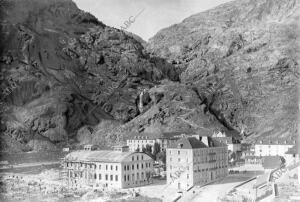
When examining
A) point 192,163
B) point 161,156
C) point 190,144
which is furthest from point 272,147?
point 192,163

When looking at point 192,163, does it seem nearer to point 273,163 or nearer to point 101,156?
point 273,163

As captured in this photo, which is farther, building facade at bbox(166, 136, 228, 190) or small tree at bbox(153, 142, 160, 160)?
small tree at bbox(153, 142, 160, 160)

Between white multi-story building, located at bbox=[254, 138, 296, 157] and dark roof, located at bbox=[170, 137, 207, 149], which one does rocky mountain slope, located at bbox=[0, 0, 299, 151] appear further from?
dark roof, located at bbox=[170, 137, 207, 149]

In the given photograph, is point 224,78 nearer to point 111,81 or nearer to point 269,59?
point 269,59

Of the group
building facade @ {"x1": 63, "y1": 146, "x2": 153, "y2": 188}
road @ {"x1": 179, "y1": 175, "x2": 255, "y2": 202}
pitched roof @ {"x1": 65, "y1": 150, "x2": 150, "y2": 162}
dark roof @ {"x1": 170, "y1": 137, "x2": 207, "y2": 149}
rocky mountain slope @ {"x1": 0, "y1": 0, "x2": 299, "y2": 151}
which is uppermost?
rocky mountain slope @ {"x1": 0, "y1": 0, "x2": 299, "y2": 151}

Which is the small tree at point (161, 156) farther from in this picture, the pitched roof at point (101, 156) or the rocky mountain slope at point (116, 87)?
the rocky mountain slope at point (116, 87)

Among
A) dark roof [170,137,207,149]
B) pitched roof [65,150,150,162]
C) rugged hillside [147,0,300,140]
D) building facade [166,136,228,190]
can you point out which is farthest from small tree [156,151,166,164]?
rugged hillside [147,0,300,140]
